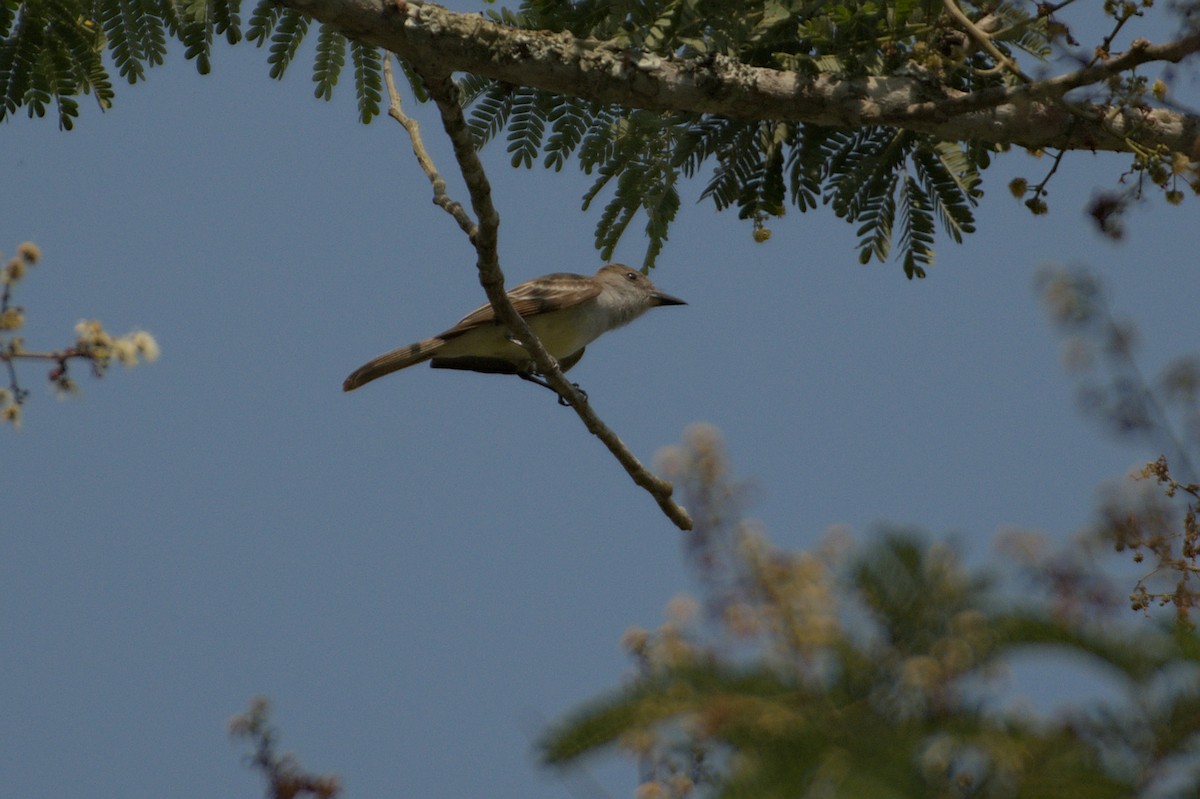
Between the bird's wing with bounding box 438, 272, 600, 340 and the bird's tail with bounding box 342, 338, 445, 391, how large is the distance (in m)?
0.34

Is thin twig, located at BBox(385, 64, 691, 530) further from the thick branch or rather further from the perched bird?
the perched bird

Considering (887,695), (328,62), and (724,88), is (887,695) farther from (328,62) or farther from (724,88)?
(328,62)

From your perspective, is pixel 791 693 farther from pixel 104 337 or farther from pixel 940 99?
pixel 940 99

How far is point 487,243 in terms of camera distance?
526 centimetres

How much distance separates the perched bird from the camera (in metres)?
8.04

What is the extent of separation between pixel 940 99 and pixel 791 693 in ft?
10.7

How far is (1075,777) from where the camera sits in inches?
103

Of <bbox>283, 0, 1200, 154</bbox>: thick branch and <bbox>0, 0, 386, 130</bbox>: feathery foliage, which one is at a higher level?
<bbox>0, 0, 386, 130</bbox>: feathery foliage

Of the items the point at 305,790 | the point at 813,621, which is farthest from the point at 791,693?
the point at 305,790

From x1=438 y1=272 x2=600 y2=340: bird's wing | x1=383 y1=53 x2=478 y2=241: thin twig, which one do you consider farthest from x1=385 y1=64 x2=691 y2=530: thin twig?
x1=438 y1=272 x2=600 y2=340: bird's wing

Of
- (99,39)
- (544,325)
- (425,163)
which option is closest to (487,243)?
(425,163)

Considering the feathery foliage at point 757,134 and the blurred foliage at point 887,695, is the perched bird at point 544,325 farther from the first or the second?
the blurred foliage at point 887,695

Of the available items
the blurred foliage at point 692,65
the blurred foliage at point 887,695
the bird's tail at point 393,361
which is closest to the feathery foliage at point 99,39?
the blurred foliage at point 692,65

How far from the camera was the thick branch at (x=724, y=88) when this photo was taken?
4.91 metres
